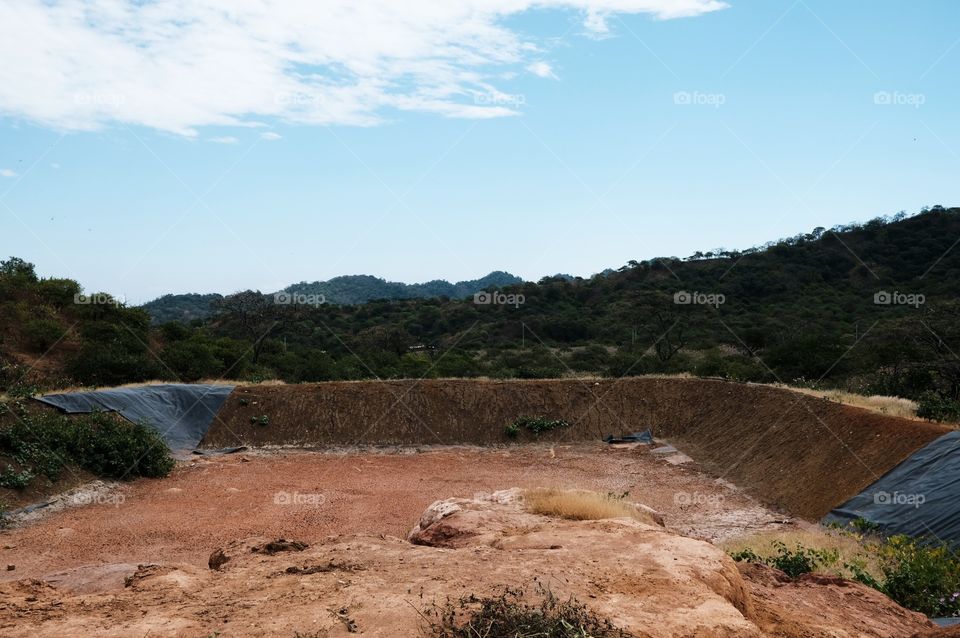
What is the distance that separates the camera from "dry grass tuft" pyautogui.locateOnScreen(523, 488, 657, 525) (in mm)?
8875

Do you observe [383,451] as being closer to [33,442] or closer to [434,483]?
[434,483]

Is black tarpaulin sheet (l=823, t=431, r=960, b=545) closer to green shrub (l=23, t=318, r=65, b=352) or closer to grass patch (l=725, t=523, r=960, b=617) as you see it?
grass patch (l=725, t=523, r=960, b=617)

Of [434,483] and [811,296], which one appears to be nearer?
[434,483]

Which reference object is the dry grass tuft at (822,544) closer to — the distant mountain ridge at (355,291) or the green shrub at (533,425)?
the green shrub at (533,425)

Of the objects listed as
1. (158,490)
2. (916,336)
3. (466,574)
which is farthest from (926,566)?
(916,336)

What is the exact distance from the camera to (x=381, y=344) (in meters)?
40.2

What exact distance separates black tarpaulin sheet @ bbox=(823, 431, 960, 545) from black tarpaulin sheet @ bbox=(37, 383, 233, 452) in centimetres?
1733

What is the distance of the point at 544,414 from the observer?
76.9ft

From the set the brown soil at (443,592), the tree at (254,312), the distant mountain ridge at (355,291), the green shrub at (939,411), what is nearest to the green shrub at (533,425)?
the green shrub at (939,411)

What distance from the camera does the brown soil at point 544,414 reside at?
17797 millimetres

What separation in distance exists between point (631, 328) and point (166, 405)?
99.8 feet

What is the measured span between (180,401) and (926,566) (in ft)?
65.0

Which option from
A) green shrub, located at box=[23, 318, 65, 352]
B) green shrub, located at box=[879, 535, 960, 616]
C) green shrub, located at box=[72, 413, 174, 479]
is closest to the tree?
green shrub, located at box=[23, 318, 65, 352]

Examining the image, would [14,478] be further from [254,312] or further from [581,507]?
[254,312]
